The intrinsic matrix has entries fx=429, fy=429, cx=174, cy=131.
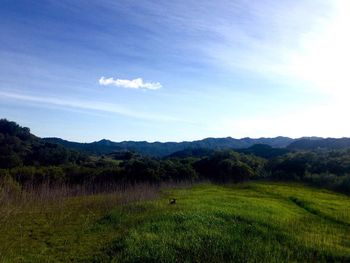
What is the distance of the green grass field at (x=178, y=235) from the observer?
13.8 meters

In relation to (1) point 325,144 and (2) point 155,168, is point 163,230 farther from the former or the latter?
(1) point 325,144

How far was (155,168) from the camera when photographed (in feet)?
188

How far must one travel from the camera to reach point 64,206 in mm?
28484

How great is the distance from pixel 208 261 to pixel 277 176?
54.2 metres

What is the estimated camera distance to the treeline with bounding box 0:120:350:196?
5212cm

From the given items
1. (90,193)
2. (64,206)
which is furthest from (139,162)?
(64,206)

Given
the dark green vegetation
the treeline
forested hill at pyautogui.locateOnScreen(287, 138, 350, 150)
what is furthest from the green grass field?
forested hill at pyautogui.locateOnScreen(287, 138, 350, 150)

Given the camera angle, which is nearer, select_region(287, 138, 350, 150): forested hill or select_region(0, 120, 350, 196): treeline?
select_region(0, 120, 350, 196): treeline

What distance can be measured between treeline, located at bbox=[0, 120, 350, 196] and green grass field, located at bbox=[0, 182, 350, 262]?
25453mm

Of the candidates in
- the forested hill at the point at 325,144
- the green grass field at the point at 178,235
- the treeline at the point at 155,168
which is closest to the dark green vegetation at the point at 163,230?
the green grass field at the point at 178,235

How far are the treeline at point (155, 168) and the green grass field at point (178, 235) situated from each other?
83.5ft

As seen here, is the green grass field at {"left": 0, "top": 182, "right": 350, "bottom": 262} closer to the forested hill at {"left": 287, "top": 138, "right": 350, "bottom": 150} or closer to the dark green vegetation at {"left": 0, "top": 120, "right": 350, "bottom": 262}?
the dark green vegetation at {"left": 0, "top": 120, "right": 350, "bottom": 262}

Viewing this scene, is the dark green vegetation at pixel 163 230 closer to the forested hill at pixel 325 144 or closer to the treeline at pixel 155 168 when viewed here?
the treeline at pixel 155 168

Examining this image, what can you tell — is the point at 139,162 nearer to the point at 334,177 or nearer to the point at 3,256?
the point at 334,177
